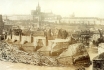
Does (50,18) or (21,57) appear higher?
(50,18)

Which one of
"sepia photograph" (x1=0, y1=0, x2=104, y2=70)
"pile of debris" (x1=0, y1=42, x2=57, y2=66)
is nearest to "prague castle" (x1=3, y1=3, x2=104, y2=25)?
"sepia photograph" (x1=0, y1=0, x2=104, y2=70)

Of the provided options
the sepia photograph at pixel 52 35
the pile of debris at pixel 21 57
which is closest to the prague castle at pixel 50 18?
the sepia photograph at pixel 52 35

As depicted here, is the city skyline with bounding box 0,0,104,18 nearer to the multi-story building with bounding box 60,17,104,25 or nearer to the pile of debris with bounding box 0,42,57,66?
the multi-story building with bounding box 60,17,104,25

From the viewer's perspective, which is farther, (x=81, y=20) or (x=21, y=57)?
(x=21, y=57)

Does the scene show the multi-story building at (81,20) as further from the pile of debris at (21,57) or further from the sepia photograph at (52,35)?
the pile of debris at (21,57)

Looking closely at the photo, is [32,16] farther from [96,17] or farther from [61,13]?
[96,17]

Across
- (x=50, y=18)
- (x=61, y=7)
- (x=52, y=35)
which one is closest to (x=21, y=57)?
(x=52, y=35)

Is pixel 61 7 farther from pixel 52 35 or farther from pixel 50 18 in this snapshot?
pixel 52 35
